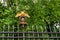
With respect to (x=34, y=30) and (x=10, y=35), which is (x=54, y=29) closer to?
(x=34, y=30)

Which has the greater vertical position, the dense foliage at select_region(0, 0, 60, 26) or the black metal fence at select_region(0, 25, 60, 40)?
the dense foliage at select_region(0, 0, 60, 26)

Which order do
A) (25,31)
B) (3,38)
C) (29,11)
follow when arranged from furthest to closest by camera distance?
(29,11)
(25,31)
(3,38)

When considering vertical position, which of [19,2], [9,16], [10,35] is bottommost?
[10,35]

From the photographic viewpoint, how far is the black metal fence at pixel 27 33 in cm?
590

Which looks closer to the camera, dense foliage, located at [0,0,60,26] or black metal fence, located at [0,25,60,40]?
black metal fence, located at [0,25,60,40]

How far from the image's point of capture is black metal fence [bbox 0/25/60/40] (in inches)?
232

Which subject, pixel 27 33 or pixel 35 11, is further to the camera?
pixel 35 11

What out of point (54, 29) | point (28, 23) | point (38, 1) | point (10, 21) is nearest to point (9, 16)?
point (10, 21)

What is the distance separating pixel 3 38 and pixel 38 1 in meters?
1.89

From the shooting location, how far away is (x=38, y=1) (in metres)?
6.96

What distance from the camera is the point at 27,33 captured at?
19.4 feet

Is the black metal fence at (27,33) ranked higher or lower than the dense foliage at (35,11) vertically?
lower

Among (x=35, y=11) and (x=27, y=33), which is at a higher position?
(x=35, y=11)

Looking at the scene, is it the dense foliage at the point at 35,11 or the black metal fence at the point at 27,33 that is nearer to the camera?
the black metal fence at the point at 27,33
